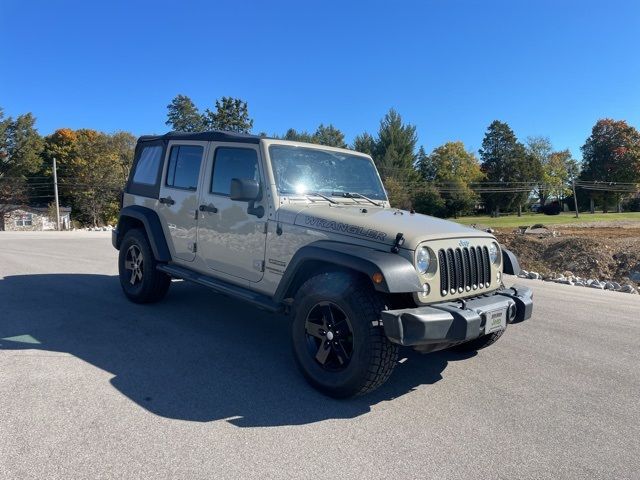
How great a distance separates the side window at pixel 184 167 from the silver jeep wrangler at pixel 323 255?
0.5 inches

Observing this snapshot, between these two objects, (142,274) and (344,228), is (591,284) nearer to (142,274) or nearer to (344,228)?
(344,228)

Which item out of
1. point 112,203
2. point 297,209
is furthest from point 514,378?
point 112,203

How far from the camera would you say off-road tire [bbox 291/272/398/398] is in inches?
130

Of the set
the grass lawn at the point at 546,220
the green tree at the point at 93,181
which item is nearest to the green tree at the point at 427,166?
the grass lawn at the point at 546,220

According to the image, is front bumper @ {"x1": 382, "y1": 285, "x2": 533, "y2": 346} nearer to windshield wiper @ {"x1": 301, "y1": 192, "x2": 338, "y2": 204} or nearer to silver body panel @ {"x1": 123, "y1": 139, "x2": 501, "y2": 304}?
silver body panel @ {"x1": 123, "y1": 139, "x2": 501, "y2": 304}

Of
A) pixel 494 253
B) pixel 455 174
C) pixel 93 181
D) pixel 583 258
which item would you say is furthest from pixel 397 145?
pixel 494 253

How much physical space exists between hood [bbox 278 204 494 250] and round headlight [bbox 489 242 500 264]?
0.43 feet

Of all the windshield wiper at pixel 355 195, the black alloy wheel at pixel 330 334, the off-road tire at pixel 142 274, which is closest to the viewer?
the black alloy wheel at pixel 330 334

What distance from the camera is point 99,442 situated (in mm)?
2832

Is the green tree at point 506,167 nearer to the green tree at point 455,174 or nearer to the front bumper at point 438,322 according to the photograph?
the green tree at point 455,174

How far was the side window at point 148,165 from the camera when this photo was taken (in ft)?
19.4

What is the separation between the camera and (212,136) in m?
5.02

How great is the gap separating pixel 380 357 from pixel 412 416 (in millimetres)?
484

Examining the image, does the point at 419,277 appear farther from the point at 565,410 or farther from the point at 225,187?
the point at 225,187
